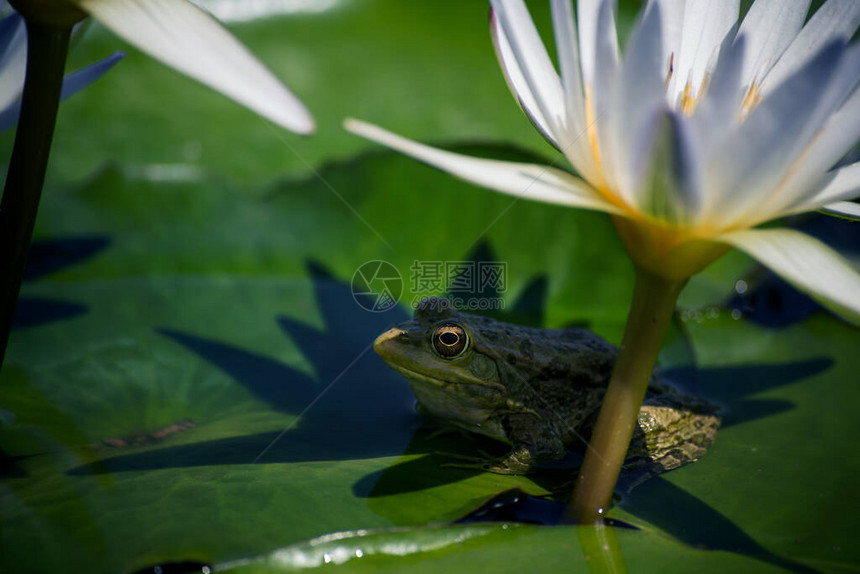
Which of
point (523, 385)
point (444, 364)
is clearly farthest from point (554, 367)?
point (444, 364)

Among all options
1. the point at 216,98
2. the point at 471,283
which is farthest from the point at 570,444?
the point at 216,98

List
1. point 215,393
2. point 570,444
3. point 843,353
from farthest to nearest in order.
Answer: point 843,353 < point 570,444 < point 215,393

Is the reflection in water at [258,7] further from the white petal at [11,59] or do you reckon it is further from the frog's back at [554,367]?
the frog's back at [554,367]

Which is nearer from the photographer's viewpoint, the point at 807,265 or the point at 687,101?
the point at 807,265

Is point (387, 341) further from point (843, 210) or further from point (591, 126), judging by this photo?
point (843, 210)

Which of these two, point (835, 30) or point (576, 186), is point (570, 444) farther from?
point (835, 30)

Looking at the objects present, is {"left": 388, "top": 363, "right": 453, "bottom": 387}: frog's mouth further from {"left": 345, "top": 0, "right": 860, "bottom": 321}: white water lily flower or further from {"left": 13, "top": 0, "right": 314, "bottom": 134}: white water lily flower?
{"left": 13, "top": 0, "right": 314, "bottom": 134}: white water lily flower

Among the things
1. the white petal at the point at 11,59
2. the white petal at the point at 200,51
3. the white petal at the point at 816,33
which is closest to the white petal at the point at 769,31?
the white petal at the point at 816,33
